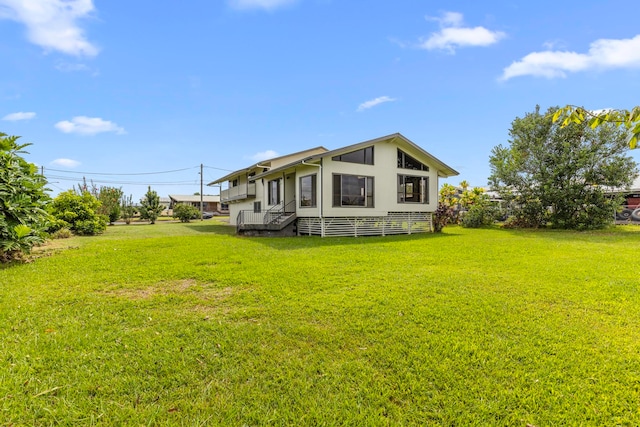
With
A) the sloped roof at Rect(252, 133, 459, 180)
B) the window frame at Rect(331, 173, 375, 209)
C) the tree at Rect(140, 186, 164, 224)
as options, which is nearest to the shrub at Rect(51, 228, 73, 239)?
the sloped roof at Rect(252, 133, 459, 180)

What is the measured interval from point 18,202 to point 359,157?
39.1ft

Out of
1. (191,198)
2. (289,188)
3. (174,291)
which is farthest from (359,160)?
(191,198)

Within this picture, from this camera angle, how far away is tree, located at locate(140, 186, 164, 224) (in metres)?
29.1

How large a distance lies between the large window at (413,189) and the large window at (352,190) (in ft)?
6.70

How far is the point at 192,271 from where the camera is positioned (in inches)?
261

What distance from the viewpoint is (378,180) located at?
49.1ft

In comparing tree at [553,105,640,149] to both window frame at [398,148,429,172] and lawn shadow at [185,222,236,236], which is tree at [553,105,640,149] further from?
lawn shadow at [185,222,236,236]

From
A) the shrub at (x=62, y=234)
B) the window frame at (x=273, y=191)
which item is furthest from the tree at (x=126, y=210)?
the window frame at (x=273, y=191)

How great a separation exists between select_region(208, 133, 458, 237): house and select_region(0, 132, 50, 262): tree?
7985mm

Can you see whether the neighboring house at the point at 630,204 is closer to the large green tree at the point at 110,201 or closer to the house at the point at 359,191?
the house at the point at 359,191

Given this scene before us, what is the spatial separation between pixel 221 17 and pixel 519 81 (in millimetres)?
9926

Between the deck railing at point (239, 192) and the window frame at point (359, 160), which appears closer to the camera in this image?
the window frame at point (359, 160)

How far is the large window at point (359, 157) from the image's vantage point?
14.1 metres

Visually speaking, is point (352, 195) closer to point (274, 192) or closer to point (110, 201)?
point (274, 192)
